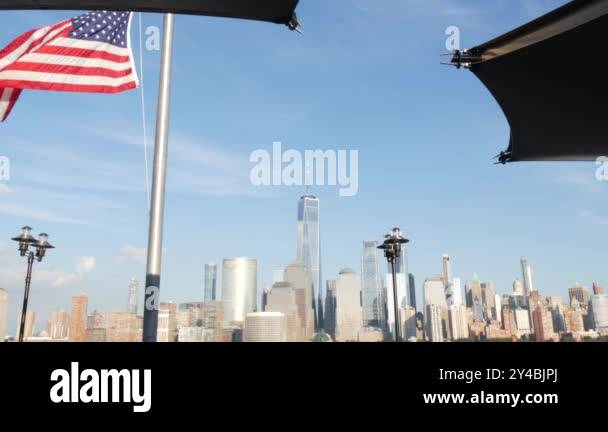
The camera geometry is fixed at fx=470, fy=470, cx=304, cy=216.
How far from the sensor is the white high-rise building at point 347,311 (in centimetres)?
8675

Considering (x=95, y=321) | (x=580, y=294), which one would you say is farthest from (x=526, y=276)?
(x=95, y=321)

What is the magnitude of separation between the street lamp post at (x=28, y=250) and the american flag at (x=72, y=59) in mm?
7851

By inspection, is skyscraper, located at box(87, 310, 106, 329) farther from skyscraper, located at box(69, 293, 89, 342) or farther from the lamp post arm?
the lamp post arm

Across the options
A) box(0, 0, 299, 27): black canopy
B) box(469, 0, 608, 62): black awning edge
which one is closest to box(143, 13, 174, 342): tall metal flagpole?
box(0, 0, 299, 27): black canopy

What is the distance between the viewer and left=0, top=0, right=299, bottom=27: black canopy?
4.67m

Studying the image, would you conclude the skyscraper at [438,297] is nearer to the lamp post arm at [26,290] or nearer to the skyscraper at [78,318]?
the skyscraper at [78,318]

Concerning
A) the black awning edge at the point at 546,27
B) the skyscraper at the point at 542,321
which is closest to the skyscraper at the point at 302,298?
the skyscraper at the point at 542,321

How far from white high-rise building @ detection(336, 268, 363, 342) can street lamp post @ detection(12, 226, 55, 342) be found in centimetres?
6178

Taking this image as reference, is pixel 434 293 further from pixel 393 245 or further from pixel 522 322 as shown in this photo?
pixel 393 245

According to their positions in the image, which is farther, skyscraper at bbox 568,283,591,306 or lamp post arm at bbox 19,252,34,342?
skyscraper at bbox 568,283,591,306
